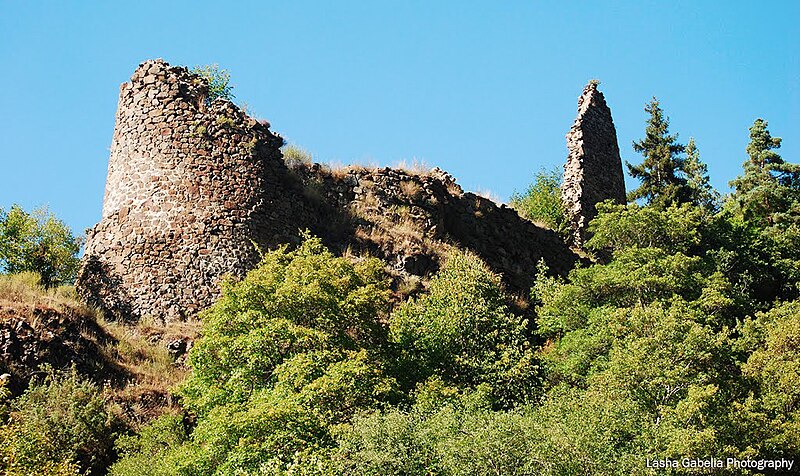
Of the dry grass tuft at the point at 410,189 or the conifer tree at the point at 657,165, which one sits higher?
the conifer tree at the point at 657,165

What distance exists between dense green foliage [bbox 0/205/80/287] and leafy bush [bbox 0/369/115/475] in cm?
621

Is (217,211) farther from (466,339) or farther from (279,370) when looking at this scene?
(466,339)

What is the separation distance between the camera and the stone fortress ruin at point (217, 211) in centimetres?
2634

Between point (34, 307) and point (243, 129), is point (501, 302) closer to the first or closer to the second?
point (243, 129)

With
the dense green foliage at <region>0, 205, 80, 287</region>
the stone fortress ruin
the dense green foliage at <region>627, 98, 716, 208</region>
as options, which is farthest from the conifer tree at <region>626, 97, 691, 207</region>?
the dense green foliage at <region>0, 205, 80, 287</region>

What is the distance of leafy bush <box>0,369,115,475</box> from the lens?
1953 centimetres

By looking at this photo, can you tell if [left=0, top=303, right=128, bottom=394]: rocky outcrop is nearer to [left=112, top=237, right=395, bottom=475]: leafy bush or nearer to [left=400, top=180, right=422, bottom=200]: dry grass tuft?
[left=112, top=237, right=395, bottom=475]: leafy bush

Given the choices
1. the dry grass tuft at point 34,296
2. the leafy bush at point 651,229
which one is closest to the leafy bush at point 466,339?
the leafy bush at point 651,229

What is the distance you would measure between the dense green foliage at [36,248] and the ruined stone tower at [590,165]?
764 inches

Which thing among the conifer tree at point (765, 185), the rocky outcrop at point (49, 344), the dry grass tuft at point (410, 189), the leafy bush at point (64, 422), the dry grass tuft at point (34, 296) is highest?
the conifer tree at point (765, 185)

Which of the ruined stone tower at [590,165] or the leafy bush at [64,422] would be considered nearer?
the leafy bush at [64,422]

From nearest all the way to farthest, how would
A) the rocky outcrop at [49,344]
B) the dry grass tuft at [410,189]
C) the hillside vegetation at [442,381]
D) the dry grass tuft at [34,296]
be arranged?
the hillside vegetation at [442,381]
the rocky outcrop at [49,344]
the dry grass tuft at [34,296]
the dry grass tuft at [410,189]

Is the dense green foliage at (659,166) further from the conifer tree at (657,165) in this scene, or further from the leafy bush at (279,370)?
the leafy bush at (279,370)

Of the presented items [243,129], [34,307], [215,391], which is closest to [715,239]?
[243,129]
